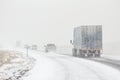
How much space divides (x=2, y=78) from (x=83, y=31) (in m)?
22.4

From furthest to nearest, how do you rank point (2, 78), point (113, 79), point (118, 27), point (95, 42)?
1. point (118, 27)
2. point (95, 42)
3. point (2, 78)
4. point (113, 79)

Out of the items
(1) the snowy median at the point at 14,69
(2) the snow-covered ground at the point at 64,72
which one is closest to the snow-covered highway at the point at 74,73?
(2) the snow-covered ground at the point at 64,72

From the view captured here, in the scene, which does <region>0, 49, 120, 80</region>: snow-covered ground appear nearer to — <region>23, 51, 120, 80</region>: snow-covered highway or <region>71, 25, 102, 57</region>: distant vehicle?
<region>23, 51, 120, 80</region>: snow-covered highway

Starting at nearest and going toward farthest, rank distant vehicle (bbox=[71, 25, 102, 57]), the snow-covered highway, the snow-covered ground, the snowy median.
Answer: the snow-covered highway
the snow-covered ground
the snowy median
distant vehicle (bbox=[71, 25, 102, 57])

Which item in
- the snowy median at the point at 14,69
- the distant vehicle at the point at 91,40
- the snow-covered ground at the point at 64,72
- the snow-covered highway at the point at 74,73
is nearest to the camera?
the snow-covered highway at the point at 74,73

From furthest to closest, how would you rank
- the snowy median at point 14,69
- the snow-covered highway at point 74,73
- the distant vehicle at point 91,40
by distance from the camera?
the distant vehicle at point 91,40
the snowy median at point 14,69
the snow-covered highway at point 74,73

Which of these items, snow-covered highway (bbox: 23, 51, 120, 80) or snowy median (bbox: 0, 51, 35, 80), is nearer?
snow-covered highway (bbox: 23, 51, 120, 80)

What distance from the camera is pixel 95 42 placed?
40.8m

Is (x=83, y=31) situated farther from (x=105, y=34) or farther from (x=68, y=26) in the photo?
(x=68, y=26)

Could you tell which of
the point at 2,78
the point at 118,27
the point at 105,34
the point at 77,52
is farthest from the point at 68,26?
the point at 2,78

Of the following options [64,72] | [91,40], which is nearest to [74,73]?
[64,72]

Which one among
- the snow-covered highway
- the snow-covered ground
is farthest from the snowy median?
the snow-covered highway

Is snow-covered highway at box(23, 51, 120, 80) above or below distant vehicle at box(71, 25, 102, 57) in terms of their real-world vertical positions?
below

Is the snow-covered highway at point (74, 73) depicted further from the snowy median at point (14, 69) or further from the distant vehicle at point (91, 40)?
the distant vehicle at point (91, 40)
